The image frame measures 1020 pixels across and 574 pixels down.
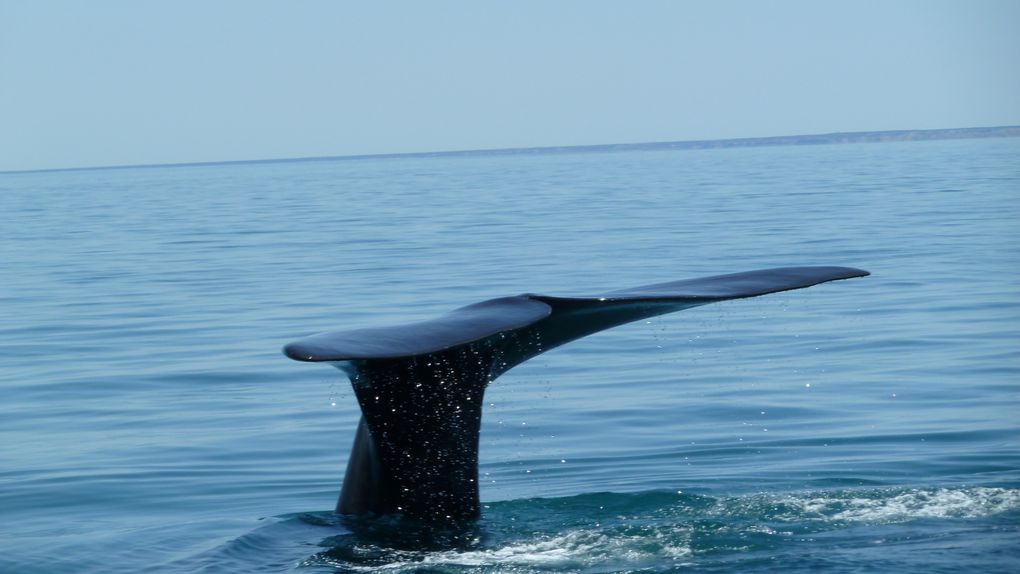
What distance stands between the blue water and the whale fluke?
0.19 metres

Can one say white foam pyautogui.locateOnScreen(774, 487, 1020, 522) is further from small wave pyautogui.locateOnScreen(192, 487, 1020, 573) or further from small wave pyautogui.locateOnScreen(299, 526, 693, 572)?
small wave pyautogui.locateOnScreen(299, 526, 693, 572)

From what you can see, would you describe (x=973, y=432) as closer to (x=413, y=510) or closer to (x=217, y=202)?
(x=413, y=510)

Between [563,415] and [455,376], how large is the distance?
17.1ft

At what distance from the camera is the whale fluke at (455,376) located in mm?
4613

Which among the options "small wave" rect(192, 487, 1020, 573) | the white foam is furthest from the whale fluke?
the white foam

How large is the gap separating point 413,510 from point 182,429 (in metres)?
5.08

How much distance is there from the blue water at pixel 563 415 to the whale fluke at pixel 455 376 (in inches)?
7.4

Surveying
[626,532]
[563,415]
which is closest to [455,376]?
[626,532]

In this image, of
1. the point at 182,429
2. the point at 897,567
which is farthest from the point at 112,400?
the point at 897,567

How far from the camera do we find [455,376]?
16.2ft

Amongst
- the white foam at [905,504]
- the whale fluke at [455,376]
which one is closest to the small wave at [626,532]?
the white foam at [905,504]

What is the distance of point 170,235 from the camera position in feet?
105

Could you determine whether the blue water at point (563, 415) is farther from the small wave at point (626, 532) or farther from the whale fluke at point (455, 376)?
the whale fluke at point (455, 376)

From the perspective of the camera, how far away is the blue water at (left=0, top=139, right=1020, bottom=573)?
5.56 metres
